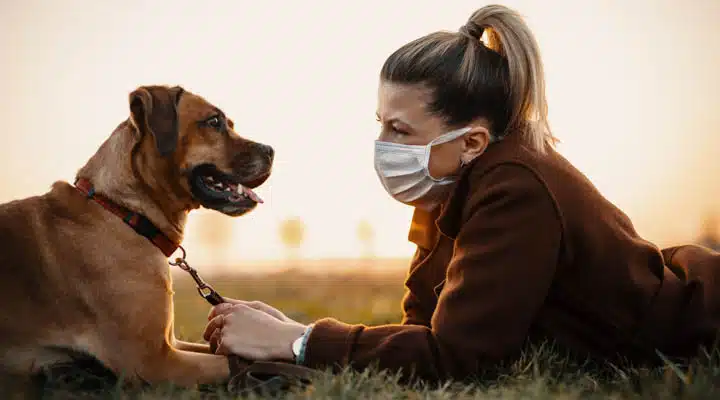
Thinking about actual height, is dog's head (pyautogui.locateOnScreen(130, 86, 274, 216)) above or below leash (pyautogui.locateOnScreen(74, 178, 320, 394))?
above

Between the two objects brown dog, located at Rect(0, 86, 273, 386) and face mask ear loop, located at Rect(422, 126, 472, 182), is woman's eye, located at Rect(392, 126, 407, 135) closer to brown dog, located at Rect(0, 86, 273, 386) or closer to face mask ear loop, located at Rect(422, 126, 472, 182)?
face mask ear loop, located at Rect(422, 126, 472, 182)

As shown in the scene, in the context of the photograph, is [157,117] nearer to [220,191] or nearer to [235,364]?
[220,191]

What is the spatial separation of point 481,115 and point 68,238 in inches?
89.7

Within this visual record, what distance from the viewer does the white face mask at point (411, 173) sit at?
11.2 ft

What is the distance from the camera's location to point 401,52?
11.3ft

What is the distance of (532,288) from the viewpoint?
2971mm

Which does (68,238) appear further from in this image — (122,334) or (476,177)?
(476,177)

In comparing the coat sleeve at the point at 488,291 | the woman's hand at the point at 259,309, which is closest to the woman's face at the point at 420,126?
the coat sleeve at the point at 488,291

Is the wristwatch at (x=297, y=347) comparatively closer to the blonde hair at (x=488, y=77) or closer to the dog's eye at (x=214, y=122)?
the blonde hair at (x=488, y=77)

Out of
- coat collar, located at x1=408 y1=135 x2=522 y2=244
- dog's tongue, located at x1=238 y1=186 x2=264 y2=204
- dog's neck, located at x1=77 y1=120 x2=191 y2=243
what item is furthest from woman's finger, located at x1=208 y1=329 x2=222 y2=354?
coat collar, located at x1=408 y1=135 x2=522 y2=244

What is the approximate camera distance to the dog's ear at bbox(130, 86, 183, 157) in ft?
12.5

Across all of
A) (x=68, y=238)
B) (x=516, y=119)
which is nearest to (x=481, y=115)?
(x=516, y=119)

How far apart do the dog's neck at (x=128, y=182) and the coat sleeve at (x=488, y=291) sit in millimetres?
1392

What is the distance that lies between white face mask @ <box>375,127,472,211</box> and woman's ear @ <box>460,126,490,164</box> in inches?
1.6
